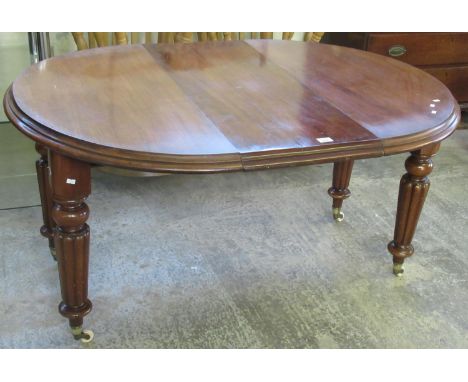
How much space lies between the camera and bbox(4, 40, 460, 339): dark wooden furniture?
1203 mm

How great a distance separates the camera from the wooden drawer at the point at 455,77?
8.73 feet

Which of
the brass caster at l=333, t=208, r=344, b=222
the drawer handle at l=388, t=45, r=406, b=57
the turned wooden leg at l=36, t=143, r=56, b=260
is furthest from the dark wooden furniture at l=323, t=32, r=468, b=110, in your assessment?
A: the turned wooden leg at l=36, t=143, r=56, b=260

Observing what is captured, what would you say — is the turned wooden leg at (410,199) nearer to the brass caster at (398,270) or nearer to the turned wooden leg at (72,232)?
the brass caster at (398,270)

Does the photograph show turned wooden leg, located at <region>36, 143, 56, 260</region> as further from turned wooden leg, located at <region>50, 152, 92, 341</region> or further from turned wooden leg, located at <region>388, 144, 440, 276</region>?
turned wooden leg, located at <region>388, 144, 440, 276</region>

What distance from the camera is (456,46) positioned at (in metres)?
2.62

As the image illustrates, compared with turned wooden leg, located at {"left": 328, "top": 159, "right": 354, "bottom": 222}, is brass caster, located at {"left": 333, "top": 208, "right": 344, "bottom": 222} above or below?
below

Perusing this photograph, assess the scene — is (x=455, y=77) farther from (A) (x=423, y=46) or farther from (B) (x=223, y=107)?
(B) (x=223, y=107)

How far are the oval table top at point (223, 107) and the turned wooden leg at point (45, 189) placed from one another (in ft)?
0.69

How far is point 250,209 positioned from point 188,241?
0.31 meters

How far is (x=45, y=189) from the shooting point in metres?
1.64

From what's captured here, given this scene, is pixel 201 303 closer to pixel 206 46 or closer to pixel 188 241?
pixel 188 241

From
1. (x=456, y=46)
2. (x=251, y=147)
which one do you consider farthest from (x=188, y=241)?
(x=456, y=46)

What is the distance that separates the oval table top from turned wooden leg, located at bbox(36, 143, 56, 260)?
8.3 inches

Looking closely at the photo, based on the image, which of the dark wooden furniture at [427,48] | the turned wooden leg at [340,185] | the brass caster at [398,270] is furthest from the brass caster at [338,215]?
the dark wooden furniture at [427,48]
